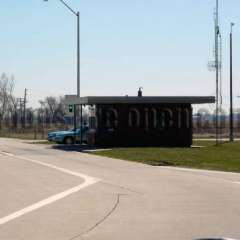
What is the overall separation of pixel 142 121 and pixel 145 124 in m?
0.27

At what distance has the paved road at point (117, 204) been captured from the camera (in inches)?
441

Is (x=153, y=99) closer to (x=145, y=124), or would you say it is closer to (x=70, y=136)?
(x=145, y=124)

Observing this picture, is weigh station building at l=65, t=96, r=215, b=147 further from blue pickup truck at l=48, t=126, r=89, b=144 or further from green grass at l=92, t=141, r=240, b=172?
green grass at l=92, t=141, r=240, b=172

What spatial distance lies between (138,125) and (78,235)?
35.5 metres

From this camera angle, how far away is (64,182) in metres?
20.3

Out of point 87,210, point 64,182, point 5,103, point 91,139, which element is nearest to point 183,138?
point 91,139

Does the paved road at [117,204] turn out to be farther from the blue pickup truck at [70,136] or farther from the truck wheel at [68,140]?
the truck wheel at [68,140]

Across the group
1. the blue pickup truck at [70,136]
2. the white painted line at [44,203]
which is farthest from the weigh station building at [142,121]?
the white painted line at [44,203]

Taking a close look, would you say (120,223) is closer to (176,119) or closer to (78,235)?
(78,235)

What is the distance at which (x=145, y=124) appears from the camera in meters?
46.5

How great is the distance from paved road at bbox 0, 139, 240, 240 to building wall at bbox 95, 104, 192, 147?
2017cm

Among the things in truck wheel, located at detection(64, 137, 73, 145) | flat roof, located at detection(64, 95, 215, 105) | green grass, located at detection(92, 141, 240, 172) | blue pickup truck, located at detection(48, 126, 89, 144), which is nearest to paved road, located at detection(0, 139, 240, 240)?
green grass, located at detection(92, 141, 240, 172)

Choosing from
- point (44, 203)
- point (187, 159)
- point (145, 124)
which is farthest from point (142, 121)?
point (44, 203)

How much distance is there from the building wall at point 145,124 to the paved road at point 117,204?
2017cm
